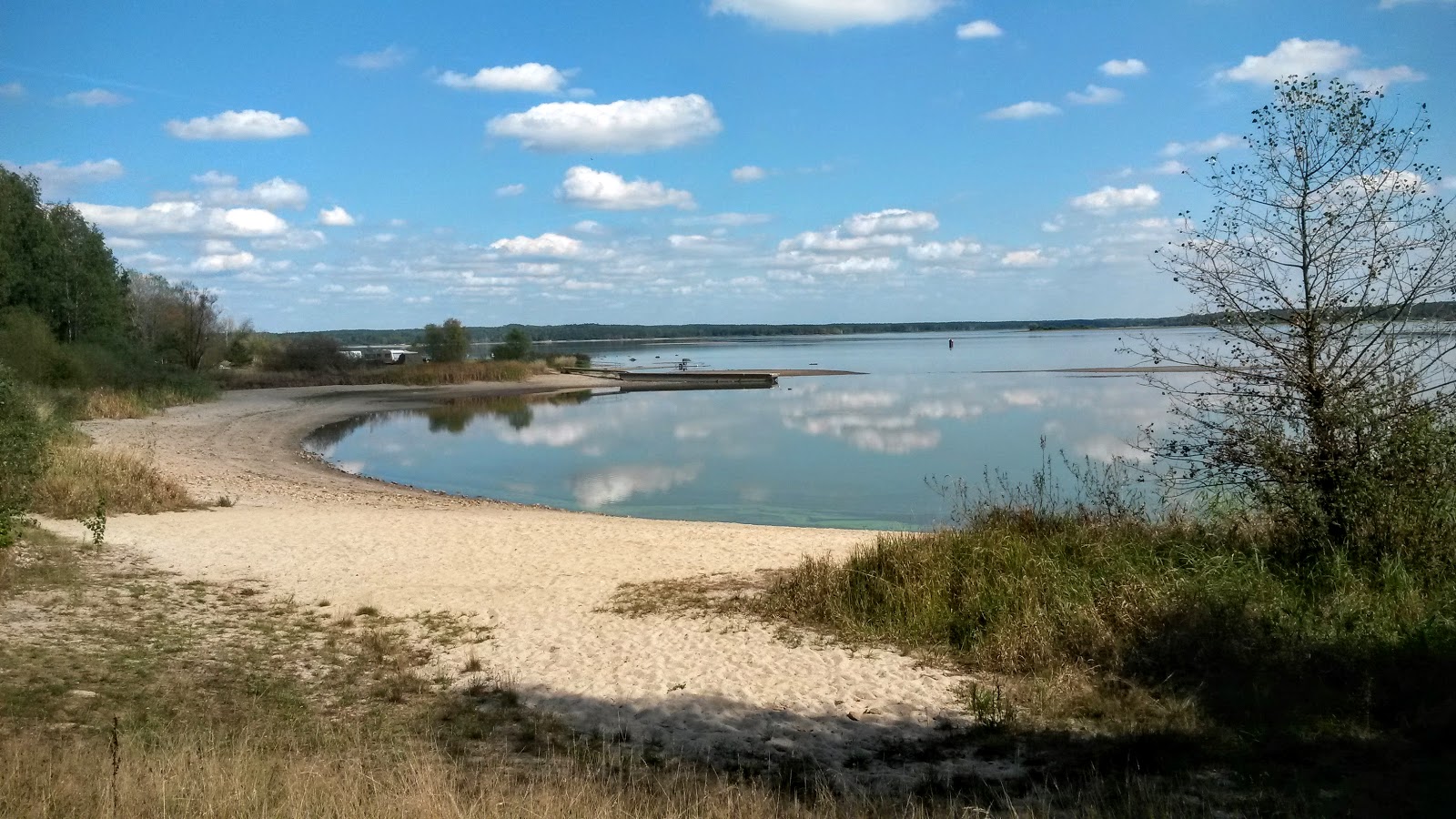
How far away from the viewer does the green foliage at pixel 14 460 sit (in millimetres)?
10453

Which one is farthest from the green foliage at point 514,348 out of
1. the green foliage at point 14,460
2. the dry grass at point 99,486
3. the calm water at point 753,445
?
the green foliage at point 14,460

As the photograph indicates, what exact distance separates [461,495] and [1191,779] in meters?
19.8

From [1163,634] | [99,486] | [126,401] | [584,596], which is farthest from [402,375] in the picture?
[1163,634]

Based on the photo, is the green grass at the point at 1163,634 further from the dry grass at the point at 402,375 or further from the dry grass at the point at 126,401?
the dry grass at the point at 402,375

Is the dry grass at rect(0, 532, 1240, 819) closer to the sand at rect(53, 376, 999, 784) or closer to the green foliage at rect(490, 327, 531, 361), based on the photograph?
the sand at rect(53, 376, 999, 784)

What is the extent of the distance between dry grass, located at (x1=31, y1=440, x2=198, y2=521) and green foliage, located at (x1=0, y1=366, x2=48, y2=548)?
148cm

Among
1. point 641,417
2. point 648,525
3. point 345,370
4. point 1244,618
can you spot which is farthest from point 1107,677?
point 345,370

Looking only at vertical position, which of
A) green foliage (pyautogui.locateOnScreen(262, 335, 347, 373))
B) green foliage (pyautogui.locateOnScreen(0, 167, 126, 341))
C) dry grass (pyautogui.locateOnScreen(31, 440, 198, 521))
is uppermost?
green foliage (pyautogui.locateOnScreen(0, 167, 126, 341))

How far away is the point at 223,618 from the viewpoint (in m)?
9.76

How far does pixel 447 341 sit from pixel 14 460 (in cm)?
5449

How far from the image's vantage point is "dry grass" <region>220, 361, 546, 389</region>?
187 feet

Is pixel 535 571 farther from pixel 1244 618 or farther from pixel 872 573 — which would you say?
pixel 1244 618

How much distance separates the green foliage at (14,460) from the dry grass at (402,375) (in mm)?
46168

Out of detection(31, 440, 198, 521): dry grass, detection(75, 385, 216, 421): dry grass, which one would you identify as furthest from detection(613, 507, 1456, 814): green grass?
detection(75, 385, 216, 421): dry grass
